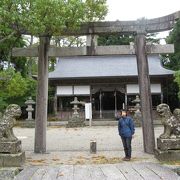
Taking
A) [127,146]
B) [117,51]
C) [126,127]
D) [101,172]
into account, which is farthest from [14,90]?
[101,172]

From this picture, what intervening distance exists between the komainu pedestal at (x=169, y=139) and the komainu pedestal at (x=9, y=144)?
3.76 meters

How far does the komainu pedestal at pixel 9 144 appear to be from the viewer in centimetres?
878

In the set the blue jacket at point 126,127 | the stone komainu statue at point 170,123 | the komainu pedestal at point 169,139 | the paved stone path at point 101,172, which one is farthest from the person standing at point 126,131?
the paved stone path at point 101,172

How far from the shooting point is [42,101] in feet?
37.8

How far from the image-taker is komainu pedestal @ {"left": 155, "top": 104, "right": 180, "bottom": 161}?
9227mm

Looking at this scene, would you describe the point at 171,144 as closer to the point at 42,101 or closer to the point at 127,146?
the point at 127,146

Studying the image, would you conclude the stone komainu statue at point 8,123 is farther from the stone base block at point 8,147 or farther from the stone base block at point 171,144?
the stone base block at point 171,144

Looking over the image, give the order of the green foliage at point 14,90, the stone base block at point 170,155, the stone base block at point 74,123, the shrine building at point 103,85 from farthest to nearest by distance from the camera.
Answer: the shrine building at point 103,85 → the green foliage at point 14,90 → the stone base block at point 74,123 → the stone base block at point 170,155

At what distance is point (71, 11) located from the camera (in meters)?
9.43

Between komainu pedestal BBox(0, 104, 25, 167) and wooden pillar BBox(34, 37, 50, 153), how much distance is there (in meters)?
2.07

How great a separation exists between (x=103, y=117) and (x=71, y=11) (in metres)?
22.6

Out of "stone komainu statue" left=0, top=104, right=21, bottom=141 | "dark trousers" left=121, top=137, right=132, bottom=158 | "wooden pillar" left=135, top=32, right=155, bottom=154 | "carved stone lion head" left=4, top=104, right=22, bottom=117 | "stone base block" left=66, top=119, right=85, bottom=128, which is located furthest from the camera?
"stone base block" left=66, top=119, right=85, bottom=128

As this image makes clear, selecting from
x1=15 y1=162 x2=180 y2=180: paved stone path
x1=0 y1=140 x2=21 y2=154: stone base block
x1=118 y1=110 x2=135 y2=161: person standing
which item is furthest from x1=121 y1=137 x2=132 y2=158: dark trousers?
x1=0 y1=140 x2=21 y2=154: stone base block

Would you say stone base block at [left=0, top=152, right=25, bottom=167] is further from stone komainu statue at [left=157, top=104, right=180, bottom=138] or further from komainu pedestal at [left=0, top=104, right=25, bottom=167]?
stone komainu statue at [left=157, top=104, right=180, bottom=138]
